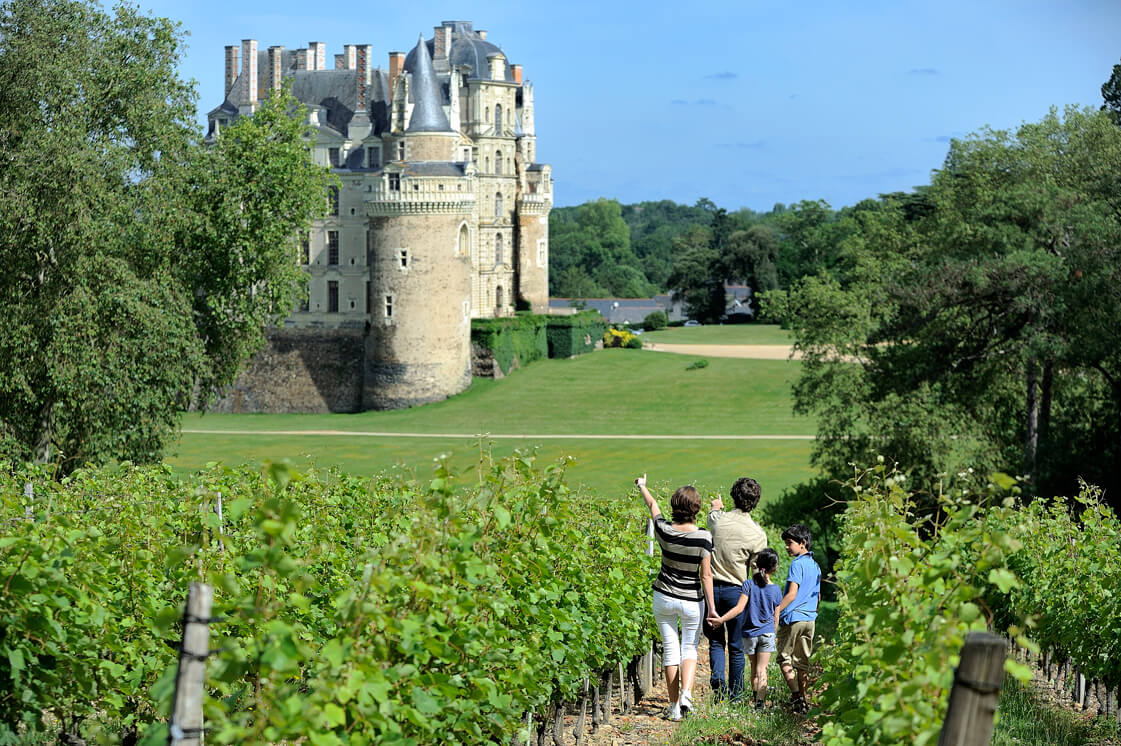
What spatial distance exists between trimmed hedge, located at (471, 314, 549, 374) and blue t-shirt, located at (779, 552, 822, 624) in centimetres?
4594

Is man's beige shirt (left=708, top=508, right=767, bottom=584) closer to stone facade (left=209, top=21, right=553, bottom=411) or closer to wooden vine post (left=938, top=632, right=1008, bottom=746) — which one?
wooden vine post (left=938, top=632, right=1008, bottom=746)

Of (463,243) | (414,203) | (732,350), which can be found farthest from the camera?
(732,350)

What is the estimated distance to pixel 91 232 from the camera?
22.6 metres

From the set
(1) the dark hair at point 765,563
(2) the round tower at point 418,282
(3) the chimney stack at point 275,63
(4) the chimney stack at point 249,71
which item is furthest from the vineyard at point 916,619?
(3) the chimney stack at point 275,63

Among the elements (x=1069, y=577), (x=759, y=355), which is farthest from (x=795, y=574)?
(x=759, y=355)

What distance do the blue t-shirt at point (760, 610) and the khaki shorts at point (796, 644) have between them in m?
0.16

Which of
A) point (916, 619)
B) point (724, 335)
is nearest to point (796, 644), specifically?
point (916, 619)

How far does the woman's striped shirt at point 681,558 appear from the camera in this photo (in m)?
8.61

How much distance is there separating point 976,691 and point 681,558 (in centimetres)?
450

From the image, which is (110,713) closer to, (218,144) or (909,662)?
(909,662)

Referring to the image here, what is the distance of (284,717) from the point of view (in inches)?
191

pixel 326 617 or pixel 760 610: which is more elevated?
pixel 326 617

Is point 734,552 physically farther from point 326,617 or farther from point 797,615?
point 326,617

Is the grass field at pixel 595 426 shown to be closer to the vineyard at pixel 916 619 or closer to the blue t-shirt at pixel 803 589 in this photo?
the vineyard at pixel 916 619
